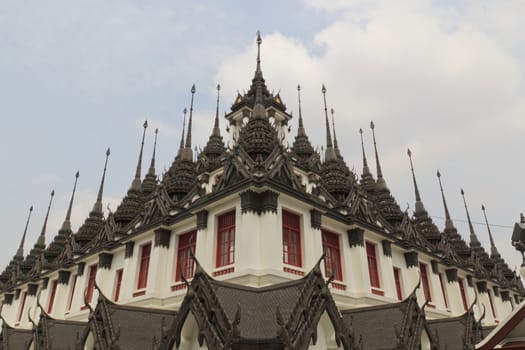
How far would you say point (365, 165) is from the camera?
31766 millimetres

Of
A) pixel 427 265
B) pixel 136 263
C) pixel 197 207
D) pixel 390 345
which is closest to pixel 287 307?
pixel 390 345

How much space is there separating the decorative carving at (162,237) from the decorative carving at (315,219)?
6805 millimetres

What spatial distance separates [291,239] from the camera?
16.6 metres

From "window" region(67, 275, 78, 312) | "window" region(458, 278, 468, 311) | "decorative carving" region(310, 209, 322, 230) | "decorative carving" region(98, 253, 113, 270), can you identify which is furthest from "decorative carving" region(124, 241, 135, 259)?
"window" region(458, 278, 468, 311)

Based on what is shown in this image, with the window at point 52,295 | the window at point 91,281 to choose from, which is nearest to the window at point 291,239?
the window at point 91,281

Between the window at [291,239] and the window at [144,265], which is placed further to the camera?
the window at [144,265]

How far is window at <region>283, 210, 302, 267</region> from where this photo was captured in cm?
1618

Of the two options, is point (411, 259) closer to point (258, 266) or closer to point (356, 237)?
point (356, 237)

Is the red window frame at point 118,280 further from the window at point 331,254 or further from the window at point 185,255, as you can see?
the window at point 331,254

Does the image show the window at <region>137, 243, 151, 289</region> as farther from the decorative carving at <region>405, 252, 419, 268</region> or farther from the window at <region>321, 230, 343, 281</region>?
the decorative carving at <region>405, 252, 419, 268</region>

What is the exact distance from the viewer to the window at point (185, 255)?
59.5ft

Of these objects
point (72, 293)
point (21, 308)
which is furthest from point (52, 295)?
point (21, 308)

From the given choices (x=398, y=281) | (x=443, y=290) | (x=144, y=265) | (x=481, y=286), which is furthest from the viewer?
(x=481, y=286)

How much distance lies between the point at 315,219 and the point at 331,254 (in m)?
2.20
